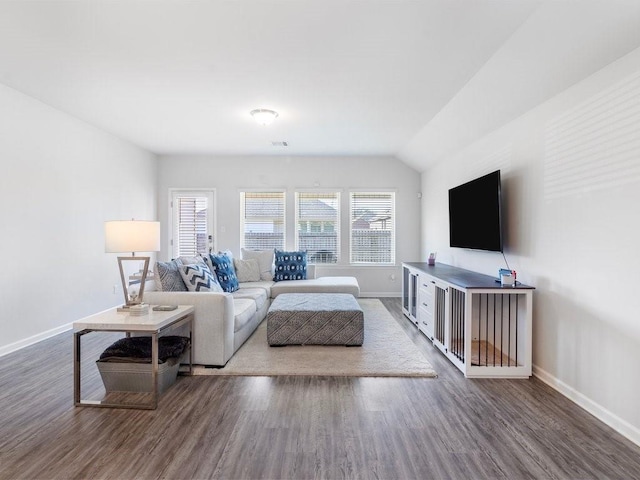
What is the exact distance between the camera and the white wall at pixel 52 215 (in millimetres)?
3318

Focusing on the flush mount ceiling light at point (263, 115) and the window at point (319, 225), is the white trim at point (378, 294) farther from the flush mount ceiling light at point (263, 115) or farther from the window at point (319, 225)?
→ the flush mount ceiling light at point (263, 115)

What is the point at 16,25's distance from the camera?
2309 millimetres

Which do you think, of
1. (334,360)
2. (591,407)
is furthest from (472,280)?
(334,360)

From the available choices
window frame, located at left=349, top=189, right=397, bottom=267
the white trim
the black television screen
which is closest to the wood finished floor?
the black television screen

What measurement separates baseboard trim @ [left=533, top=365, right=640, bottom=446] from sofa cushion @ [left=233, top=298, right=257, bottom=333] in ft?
8.57

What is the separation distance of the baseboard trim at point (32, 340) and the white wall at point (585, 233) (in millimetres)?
4834

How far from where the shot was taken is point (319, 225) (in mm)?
6270

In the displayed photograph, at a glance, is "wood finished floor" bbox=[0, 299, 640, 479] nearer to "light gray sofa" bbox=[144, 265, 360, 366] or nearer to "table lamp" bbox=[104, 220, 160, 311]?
"light gray sofa" bbox=[144, 265, 360, 366]

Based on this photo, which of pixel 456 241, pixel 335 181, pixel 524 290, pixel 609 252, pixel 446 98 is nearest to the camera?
pixel 609 252

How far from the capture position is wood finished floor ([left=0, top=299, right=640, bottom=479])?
1.68m

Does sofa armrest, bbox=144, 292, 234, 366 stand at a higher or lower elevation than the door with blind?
lower

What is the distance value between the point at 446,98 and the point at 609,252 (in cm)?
211

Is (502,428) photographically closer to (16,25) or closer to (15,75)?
(16,25)

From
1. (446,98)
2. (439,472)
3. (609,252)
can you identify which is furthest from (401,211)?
(439,472)
